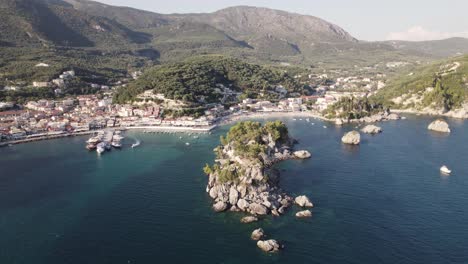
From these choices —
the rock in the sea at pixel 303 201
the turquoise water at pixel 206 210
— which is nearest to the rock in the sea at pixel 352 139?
the turquoise water at pixel 206 210

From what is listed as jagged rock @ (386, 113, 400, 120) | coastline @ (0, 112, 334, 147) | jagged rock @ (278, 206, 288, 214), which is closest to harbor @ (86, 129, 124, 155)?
coastline @ (0, 112, 334, 147)

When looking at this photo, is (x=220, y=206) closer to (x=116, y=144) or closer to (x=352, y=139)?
(x=116, y=144)

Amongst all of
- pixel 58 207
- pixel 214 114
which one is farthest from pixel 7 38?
pixel 58 207

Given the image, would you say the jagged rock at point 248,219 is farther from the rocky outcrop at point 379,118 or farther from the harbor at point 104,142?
the rocky outcrop at point 379,118

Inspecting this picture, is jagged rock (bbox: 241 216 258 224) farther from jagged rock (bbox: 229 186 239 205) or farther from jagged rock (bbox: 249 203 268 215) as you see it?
jagged rock (bbox: 229 186 239 205)

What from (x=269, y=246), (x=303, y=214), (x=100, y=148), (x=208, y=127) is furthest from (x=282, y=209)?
(x=208, y=127)
